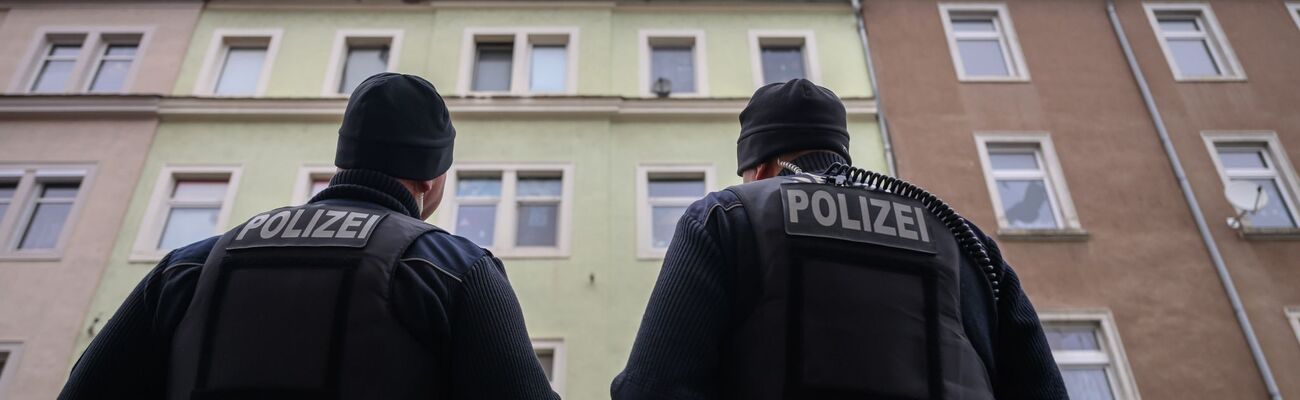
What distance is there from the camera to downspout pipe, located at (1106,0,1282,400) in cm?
940

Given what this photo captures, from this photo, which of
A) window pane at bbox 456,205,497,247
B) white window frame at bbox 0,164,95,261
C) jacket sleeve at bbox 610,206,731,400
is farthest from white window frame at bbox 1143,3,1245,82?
white window frame at bbox 0,164,95,261

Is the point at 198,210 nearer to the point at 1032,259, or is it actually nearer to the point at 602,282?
the point at 602,282

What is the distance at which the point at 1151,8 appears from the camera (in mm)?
13281

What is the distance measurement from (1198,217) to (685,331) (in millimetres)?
11880

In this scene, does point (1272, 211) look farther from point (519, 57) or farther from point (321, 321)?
point (321, 321)

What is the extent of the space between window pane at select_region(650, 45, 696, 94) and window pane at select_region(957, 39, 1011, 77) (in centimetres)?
467

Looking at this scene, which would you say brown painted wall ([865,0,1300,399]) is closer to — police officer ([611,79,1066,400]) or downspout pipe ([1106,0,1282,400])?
downspout pipe ([1106,0,1282,400])

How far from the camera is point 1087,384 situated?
956 cm

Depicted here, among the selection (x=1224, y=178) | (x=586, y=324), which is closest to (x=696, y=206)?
(x=586, y=324)

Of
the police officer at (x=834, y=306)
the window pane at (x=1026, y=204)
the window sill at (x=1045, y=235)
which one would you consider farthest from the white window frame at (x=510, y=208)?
the police officer at (x=834, y=306)

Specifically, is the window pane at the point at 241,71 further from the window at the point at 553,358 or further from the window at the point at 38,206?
the window at the point at 553,358

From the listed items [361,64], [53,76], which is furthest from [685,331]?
[53,76]

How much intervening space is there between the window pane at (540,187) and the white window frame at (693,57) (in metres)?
2.28

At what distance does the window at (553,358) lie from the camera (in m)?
9.56
